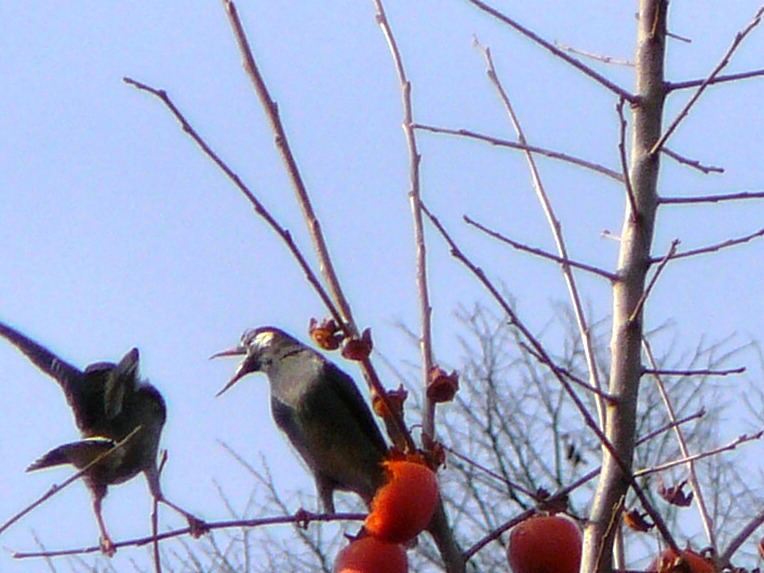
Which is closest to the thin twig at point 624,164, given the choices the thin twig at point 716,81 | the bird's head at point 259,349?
the thin twig at point 716,81

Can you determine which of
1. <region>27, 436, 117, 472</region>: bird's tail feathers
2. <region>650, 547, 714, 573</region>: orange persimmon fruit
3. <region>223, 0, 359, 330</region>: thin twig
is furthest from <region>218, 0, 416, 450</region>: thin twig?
<region>27, 436, 117, 472</region>: bird's tail feathers

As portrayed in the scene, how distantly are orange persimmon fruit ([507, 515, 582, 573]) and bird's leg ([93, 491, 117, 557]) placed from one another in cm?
63

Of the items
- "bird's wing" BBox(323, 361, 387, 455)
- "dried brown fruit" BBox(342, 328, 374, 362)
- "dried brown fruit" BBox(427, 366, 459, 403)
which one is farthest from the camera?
"bird's wing" BBox(323, 361, 387, 455)

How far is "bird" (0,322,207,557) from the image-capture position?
313 centimetres

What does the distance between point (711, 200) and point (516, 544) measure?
59cm

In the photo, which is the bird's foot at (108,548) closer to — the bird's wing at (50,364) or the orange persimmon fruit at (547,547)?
the bird's wing at (50,364)

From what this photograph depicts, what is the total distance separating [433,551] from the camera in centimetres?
1169

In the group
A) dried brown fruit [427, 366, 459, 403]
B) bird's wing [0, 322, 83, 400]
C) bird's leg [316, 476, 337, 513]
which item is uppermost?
bird's leg [316, 476, 337, 513]

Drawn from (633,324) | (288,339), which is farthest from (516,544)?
(288,339)

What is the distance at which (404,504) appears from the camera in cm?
223

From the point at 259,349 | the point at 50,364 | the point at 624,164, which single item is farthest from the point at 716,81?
the point at 259,349

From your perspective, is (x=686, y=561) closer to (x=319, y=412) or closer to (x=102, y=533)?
(x=102, y=533)

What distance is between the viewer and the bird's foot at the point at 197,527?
234cm

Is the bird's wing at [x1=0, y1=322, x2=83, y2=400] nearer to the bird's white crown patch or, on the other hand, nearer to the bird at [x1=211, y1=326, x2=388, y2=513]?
the bird at [x1=211, y1=326, x2=388, y2=513]
